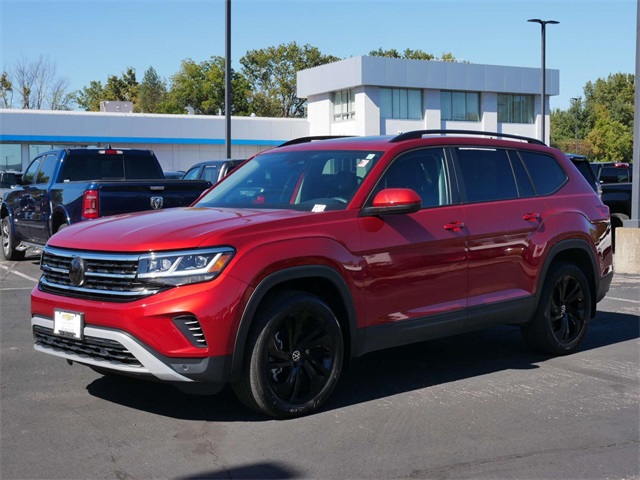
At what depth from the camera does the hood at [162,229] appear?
5.07m

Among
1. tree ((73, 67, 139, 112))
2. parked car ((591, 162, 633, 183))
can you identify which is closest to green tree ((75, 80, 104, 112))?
tree ((73, 67, 139, 112))

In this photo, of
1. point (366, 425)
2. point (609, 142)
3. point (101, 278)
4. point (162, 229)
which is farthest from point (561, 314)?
point (609, 142)

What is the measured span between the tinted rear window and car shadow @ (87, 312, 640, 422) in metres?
7.48

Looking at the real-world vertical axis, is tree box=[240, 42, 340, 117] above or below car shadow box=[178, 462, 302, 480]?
above

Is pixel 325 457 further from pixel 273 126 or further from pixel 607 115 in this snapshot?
pixel 607 115

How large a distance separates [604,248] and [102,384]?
4652mm

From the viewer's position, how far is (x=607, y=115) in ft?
338

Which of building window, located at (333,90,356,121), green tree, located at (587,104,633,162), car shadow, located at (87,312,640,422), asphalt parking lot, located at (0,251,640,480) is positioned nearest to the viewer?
asphalt parking lot, located at (0,251,640,480)

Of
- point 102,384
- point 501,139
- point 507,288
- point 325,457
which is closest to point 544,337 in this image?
point 507,288

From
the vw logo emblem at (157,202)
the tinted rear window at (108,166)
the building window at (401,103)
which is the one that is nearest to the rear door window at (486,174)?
the vw logo emblem at (157,202)

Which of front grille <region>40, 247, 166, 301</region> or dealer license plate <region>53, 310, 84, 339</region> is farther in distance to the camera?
dealer license plate <region>53, 310, 84, 339</region>

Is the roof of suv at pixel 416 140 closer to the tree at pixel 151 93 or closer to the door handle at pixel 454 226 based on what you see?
the door handle at pixel 454 226

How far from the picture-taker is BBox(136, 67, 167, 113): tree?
10519cm

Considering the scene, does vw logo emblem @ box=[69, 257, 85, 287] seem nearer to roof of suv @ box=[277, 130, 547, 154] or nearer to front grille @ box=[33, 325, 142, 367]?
front grille @ box=[33, 325, 142, 367]
